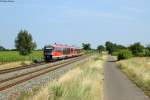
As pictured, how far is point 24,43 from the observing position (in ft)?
314

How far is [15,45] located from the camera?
9994 cm

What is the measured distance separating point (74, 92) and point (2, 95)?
6210 millimetres

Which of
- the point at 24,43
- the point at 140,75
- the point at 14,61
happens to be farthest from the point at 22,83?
the point at 24,43

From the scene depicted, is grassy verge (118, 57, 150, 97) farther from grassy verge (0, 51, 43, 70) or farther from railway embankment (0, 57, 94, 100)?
grassy verge (0, 51, 43, 70)

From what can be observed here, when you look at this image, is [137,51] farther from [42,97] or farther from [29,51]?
[42,97]

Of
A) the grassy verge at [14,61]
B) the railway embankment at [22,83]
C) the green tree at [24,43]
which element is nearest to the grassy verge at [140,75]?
the railway embankment at [22,83]

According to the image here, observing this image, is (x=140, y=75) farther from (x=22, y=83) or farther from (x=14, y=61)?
(x=14, y=61)

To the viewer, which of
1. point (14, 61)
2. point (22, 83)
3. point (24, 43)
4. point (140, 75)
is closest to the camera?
point (22, 83)

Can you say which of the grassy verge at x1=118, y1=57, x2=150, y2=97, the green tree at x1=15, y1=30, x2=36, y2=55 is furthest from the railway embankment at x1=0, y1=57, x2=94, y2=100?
the green tree at x1=15, y1=30, x2=36, y2=55

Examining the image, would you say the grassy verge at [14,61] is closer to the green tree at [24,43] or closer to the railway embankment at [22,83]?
the green tree at [24,43]

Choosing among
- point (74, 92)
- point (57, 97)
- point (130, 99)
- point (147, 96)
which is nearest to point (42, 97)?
point (57, 97)

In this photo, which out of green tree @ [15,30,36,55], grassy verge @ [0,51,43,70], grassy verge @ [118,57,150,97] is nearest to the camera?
grassy verge @ [118,57,150,97]

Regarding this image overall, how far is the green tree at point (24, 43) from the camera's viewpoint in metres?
93.9

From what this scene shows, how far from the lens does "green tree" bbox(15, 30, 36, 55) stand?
9388 centimetres
